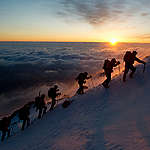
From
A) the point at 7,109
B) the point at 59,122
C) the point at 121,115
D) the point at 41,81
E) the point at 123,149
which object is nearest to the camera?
the point at 123,149

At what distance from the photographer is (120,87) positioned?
970cm

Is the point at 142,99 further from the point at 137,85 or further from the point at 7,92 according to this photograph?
the point at 7,92

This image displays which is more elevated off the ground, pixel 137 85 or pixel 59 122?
pixel 137 85

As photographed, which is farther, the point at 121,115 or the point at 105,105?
the point at 105,105

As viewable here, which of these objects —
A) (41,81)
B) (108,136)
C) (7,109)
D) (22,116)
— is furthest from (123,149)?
(41,81)

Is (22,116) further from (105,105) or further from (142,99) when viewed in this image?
(142,99)

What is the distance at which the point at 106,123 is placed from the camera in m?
6.34

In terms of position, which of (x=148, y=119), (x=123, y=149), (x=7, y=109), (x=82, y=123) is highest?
(x=148, y=119)

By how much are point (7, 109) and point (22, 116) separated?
24469 mm

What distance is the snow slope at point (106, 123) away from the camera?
494 cm

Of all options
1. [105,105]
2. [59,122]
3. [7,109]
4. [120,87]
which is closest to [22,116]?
[59,122]

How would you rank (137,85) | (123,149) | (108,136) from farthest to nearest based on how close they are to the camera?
(137,85)
(108,136)
(123,149)

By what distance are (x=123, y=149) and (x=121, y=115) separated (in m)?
2.42

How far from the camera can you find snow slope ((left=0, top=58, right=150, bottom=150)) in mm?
4938
